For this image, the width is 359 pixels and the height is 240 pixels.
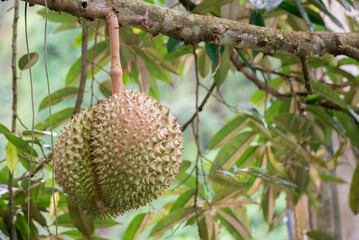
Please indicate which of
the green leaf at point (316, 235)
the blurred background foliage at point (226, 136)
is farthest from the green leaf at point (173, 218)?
the green leaf at point (316, 235)

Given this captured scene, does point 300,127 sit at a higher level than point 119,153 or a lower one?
higher

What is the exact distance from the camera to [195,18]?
71cm

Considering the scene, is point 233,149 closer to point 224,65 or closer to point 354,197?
point 224,65

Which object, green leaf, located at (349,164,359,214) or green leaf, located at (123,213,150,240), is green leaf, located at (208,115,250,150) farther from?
green leaf, located at (349,164,359,214)

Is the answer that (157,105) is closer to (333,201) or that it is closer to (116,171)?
→ (116,171)

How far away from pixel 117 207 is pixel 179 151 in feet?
0.38

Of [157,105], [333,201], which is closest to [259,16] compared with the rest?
[157,105]

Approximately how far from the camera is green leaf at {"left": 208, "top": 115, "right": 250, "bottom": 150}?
3.67 feet

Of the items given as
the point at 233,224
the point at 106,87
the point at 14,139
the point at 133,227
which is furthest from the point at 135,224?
the point at 14,139

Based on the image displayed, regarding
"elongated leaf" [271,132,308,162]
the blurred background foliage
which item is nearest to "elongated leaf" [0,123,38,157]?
the blurred background foliage

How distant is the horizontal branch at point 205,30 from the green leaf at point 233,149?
351 millimetres

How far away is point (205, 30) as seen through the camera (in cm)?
72

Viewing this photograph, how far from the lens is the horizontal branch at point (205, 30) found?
2.01ft

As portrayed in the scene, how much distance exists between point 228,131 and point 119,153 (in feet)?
1.97
